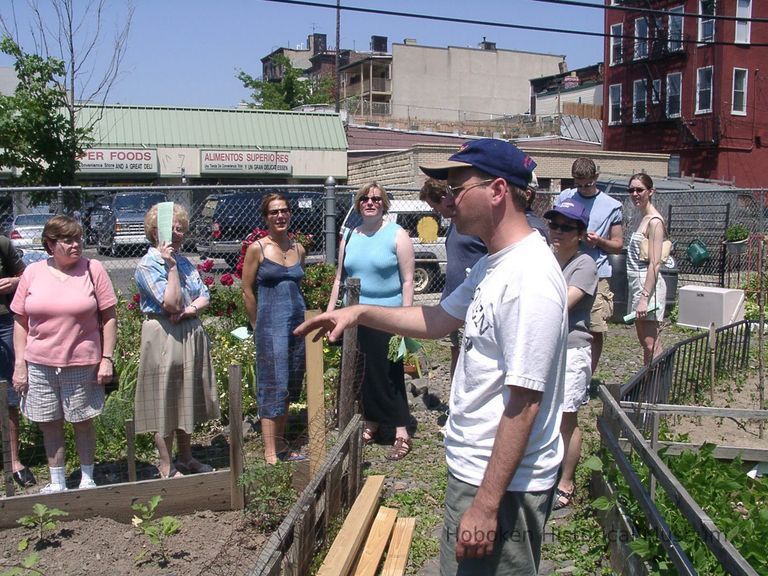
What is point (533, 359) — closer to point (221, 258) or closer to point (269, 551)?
point (269, 551)

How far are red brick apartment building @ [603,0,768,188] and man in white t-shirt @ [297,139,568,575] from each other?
32606mm

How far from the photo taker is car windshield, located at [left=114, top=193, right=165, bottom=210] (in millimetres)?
10859

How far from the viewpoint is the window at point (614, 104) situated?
39.0m

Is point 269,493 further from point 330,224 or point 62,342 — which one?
point 330,224

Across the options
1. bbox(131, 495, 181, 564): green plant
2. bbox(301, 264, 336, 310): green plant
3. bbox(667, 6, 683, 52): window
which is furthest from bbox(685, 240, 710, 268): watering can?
bbox(667, 6, 683, 52): window

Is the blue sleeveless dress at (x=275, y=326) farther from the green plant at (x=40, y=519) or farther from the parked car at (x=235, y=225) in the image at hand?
the parked car at (x=235, y=225)

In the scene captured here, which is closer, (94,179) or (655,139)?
(94,179)

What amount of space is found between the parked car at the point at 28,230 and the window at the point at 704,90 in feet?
102

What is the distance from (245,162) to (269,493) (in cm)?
2858

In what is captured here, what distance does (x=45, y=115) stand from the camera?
32.1ft

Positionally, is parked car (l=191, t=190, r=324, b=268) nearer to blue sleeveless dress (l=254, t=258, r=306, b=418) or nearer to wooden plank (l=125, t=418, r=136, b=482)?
blue sleeveless dress (l=254, t=258, r=306, b=418)

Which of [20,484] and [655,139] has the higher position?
[655,139]

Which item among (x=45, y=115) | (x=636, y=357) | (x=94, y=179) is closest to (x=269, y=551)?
(x=636, y=357)

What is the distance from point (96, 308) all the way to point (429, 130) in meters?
40.7
